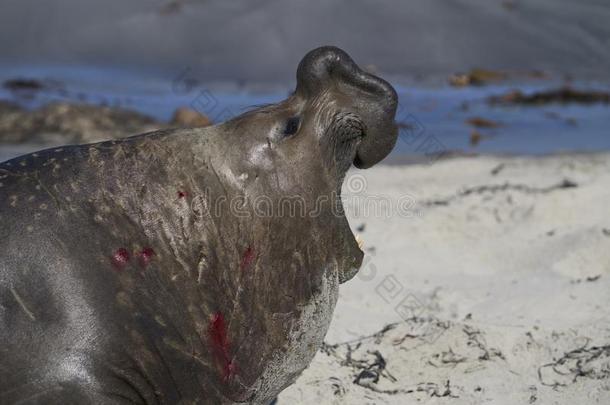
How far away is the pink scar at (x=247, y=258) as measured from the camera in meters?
2.65

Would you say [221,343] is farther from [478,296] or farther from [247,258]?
[478,296]

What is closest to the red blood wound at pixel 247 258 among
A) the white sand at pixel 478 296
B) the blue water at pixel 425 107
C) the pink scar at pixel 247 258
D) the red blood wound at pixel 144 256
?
the pink scar at pixel 247 258

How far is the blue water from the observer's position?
862 centimetres

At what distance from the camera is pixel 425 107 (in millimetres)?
10352

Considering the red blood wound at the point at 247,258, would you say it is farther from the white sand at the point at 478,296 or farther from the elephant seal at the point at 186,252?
the white sand at the point at 478,296

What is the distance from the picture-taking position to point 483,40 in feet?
39.6

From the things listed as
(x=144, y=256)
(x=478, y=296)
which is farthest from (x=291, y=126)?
(x=478, y=296)

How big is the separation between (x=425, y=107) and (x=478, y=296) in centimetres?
611

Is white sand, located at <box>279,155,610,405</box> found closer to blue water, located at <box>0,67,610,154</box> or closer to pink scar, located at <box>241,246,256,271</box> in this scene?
pink scar, located at <box>241,246,256,271</box>

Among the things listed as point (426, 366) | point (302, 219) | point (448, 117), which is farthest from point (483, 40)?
point (302, 219)

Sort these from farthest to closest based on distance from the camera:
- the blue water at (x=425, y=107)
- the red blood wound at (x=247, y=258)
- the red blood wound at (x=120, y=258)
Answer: the blue water at (x=425, y=107) < the red blood wound at (x=247, y=258) < the red blood wound at (x=120, y=258)

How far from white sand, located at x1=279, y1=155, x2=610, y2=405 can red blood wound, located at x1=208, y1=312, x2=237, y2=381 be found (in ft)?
2.78

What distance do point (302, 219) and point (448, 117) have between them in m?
7.55

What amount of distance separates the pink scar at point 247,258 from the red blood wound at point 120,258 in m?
0.33
